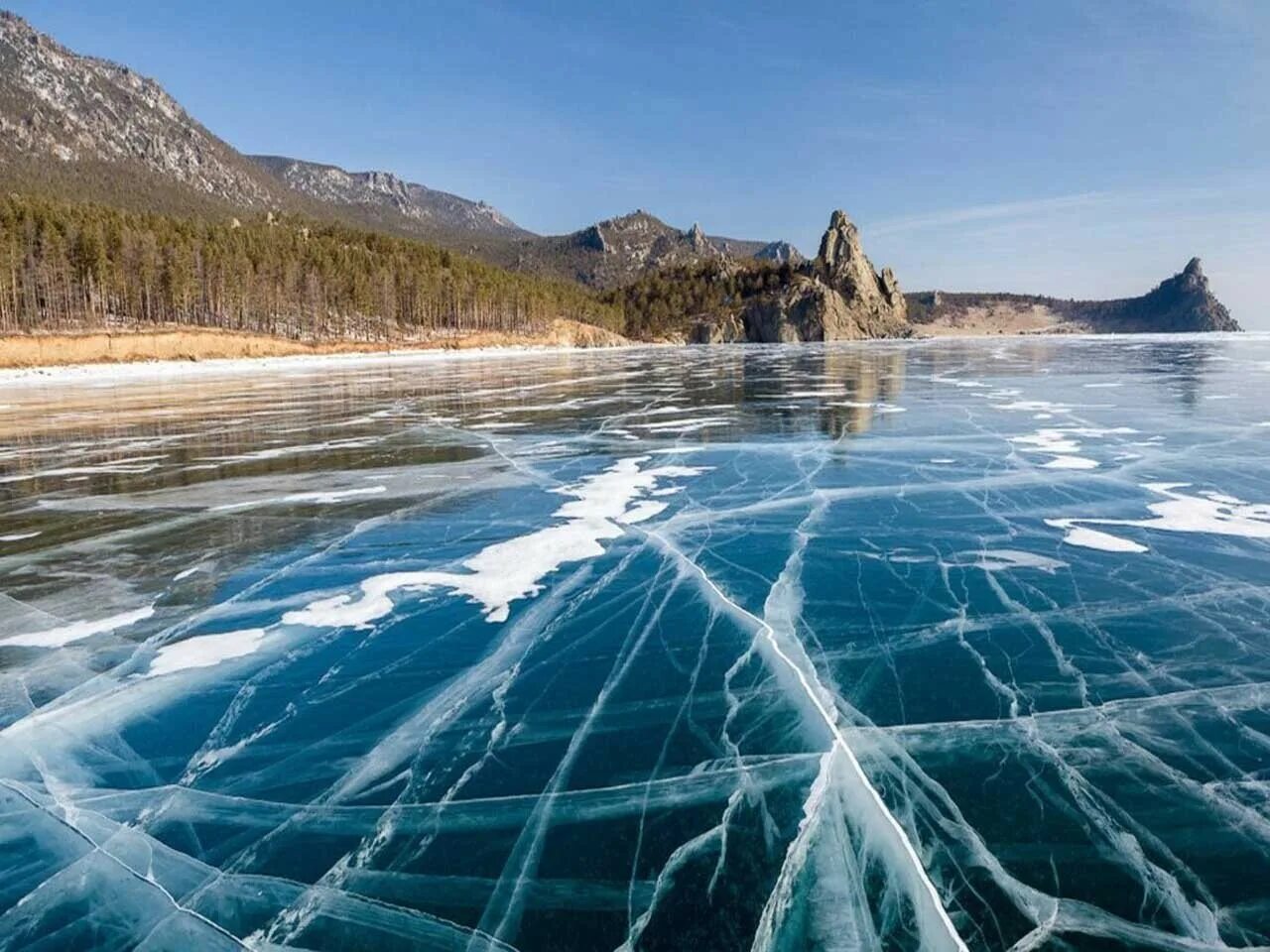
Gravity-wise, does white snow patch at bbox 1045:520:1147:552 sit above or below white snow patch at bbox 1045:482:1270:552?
below

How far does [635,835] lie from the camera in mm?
3609

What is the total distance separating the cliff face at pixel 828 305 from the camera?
481ft

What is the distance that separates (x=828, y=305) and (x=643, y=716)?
153 m

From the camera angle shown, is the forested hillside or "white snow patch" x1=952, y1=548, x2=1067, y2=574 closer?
"white snow patch" x1=952, y1=548, x2=1067, y2=574

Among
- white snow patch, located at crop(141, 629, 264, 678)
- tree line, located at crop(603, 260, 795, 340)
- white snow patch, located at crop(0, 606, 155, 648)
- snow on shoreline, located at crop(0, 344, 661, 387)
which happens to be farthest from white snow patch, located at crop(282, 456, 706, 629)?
tree line, located at crop(603, 260, 795, 340)

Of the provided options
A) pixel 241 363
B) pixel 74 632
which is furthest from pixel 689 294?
pixel 74 632

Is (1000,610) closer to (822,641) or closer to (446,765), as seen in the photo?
(822,641)

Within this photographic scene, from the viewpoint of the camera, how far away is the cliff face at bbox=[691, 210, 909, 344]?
14675 cm

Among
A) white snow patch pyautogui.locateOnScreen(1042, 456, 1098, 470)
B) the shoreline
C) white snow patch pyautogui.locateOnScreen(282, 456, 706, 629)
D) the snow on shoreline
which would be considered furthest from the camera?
the shoreline

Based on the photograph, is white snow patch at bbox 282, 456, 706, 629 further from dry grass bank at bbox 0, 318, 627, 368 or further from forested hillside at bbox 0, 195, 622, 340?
forested hillside at bbox 0, 195, 622, 340

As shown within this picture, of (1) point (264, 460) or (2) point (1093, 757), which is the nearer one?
(2) point (1093, 757)

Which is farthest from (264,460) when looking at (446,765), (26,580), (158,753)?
(446,765)

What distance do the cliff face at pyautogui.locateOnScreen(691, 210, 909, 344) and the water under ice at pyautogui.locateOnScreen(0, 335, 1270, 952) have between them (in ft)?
451

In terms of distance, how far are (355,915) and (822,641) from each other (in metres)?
3.75
